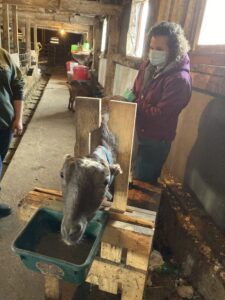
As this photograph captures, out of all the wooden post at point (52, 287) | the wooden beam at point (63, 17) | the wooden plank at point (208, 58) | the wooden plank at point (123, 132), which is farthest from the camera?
the wooden beam at point (63, 17)

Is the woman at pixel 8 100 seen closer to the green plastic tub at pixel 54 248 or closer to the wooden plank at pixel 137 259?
the green plastic tub at pixel 54 248

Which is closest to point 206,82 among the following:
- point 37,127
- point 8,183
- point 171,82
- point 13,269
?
point 171,82

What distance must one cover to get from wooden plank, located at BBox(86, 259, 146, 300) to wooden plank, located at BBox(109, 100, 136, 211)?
529mm

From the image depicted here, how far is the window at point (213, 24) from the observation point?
10.0 ft

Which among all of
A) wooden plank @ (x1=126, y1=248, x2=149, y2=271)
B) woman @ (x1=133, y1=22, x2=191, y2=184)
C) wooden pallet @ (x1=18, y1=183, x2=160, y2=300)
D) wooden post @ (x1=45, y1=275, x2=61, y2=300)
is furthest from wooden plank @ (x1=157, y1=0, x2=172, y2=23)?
wooden post @ (x1=45, y1=275, x2=61, y2=300)

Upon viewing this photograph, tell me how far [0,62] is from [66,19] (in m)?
14.7

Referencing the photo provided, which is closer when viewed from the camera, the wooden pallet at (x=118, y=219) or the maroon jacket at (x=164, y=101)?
the wooden pallet at (x=118, y=219)

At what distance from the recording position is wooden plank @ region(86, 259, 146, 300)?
1867mm

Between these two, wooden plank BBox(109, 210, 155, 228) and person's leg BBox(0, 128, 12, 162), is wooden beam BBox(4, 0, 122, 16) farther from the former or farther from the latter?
wooden plank BBox(109, 210, 155, 228)

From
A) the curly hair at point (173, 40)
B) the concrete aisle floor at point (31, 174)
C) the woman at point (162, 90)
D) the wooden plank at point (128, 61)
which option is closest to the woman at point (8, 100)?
the concrete aisle floor at point (31, 174)

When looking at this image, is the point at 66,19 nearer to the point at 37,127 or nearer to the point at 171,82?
the point at 37,127

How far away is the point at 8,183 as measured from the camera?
13.4 feet

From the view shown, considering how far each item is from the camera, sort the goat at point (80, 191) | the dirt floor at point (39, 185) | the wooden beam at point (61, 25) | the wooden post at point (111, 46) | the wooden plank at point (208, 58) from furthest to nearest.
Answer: the wooden beam at point (61, 25) → the wooden post at point (111, 46) → the wooden plank at point (208, 58) → the dirt floor at point (39, 185) → the goat at point (80, 191)

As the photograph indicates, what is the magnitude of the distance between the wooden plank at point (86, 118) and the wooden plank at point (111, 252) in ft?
2.36
